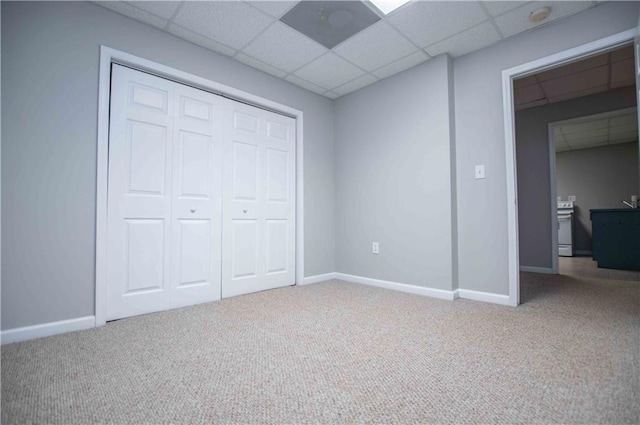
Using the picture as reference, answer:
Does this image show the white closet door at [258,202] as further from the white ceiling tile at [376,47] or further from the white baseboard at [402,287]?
the white ceiling tile at [376,47]

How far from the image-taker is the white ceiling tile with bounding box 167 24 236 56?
2369 mm

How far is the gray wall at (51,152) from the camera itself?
1751 millimetres

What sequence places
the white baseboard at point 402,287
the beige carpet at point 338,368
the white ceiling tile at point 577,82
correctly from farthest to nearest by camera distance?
Answer: the white ceiling tile at point 577,82, the white baseboard at point 402,287, the beige carpet at point 338,368

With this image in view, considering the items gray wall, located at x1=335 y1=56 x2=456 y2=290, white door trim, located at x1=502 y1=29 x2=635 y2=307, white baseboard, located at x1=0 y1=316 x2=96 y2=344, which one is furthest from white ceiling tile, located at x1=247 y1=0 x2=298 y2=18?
white baseboard, located at x1=0 y1=316 x2=96 y2=344

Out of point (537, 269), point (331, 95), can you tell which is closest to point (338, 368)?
point (331, 95)

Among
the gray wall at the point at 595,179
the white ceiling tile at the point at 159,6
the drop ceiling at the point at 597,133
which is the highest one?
the drop ceiling at the point at 597,133

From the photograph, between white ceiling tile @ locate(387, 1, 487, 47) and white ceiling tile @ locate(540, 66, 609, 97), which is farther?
white ceiling tile @ locate(540, 66, 609, 97)

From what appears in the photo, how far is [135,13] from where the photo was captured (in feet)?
7.14

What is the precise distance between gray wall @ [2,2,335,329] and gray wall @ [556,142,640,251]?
335 inches

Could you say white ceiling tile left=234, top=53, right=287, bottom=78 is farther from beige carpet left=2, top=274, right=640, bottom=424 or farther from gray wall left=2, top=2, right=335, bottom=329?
beige carpet left=2, top=274, right=640, bottom=424

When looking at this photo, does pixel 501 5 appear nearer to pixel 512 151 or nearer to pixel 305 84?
pixel 512 151

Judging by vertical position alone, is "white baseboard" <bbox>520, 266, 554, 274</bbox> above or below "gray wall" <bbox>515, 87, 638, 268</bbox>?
below

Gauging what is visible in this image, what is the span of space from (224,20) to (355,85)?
165cm

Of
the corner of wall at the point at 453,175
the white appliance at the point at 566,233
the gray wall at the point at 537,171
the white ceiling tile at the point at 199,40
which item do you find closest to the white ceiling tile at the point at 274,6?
the white ceiling tile at the point at 199,40
